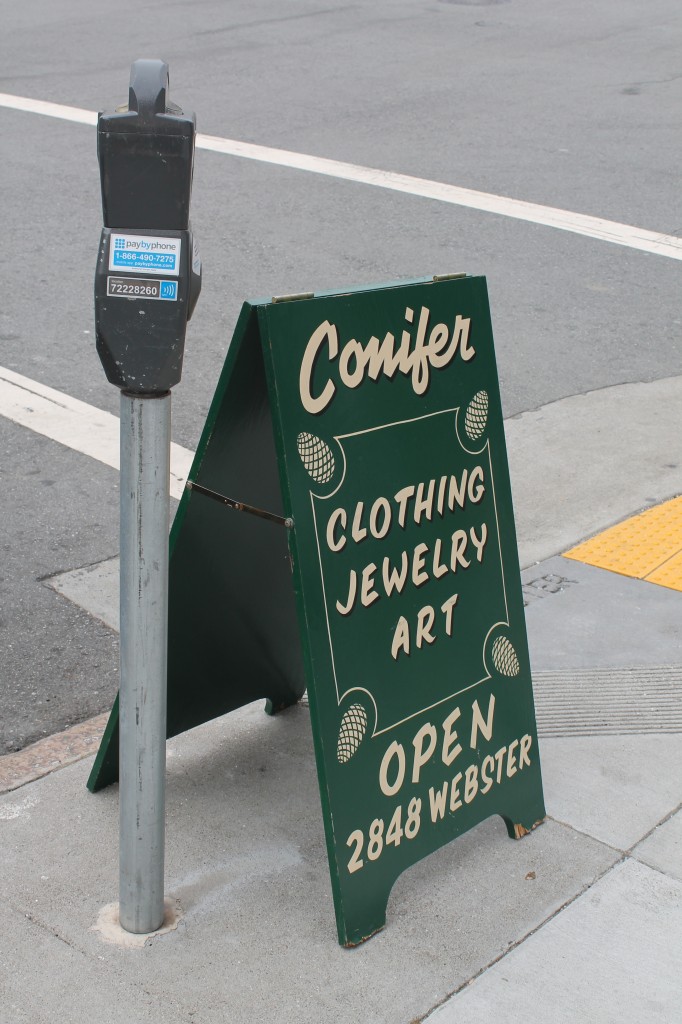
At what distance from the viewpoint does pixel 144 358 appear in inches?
Result: 97.4

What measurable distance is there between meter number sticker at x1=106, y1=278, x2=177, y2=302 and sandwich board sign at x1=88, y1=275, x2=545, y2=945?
0.37m

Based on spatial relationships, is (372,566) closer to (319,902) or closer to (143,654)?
(143,654)

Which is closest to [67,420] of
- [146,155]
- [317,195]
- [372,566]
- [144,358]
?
[372,566]

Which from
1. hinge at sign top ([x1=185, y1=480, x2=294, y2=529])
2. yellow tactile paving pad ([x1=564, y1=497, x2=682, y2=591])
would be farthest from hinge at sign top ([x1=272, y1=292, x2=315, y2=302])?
yellow tactile paving pad ([x1=564, y1=497, x2=682, y2=591])

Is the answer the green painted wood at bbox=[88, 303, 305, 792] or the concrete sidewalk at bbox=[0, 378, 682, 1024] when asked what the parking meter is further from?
the green painted wood at bbox=[88, 303, 305, 792]

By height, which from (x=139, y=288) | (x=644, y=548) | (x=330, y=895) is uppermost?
(x=139, y=288)

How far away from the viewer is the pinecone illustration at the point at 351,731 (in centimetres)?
298

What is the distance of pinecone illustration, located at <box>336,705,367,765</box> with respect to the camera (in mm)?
2980

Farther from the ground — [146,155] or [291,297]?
[146,155]

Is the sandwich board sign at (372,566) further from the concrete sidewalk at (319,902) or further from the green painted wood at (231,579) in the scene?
the concrete sidewalk at (319,902)

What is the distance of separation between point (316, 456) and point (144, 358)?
0.58 meters

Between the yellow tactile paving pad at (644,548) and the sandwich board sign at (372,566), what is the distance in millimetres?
1652

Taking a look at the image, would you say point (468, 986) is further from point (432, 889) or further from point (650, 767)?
point (650, 767)

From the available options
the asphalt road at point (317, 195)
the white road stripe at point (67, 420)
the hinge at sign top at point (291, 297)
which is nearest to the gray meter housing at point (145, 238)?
the hinge at sign top at point (291, 297)
